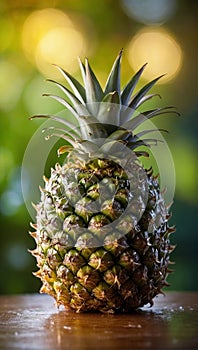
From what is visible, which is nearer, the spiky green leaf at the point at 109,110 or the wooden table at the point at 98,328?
the wooden table at the point at 98,328

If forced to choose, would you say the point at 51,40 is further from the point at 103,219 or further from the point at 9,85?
the point at 103,219

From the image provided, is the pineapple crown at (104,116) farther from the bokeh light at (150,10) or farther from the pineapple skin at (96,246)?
the bokeh light at (150,10)

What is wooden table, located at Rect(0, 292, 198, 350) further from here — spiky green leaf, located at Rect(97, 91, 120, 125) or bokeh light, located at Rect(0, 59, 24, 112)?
bokeh light, located at Rect(0, 59, 24, 112)

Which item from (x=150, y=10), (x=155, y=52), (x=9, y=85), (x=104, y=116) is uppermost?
(x=150, y=10)

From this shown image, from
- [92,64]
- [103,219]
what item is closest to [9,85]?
[92,64]

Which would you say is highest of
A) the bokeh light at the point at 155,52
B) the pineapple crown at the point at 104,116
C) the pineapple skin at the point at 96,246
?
the bokeh light at the point at 155,52

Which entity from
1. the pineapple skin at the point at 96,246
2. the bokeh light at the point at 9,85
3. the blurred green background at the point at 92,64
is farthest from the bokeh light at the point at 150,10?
the pineapple skin at the point at 96,246

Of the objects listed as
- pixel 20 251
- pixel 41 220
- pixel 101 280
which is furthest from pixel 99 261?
pixel 20 251
